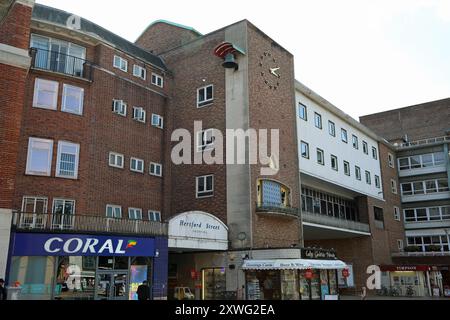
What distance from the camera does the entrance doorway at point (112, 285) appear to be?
18969 millimetres

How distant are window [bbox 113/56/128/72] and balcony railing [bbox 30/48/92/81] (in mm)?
1993

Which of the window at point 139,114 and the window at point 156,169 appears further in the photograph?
the window at point 156,169

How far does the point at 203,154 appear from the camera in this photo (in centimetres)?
2797

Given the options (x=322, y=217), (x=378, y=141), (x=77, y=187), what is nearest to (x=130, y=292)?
(x=77, y=187)

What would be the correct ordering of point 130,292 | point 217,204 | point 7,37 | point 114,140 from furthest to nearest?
point 217,204 < point 114,140 < point 130,292 < point 7,37

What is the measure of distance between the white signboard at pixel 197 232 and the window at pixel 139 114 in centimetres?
745

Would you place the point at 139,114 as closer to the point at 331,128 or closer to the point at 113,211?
the point at 113,211

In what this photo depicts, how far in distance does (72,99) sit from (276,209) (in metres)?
13.5

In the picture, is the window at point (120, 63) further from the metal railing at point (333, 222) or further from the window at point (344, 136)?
the window at point (344, 136)

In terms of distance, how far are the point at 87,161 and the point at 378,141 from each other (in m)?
34.5

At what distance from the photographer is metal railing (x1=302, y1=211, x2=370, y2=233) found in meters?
31.9

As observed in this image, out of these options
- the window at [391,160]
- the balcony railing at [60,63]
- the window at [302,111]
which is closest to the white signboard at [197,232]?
the balcony railing at [60,63]
